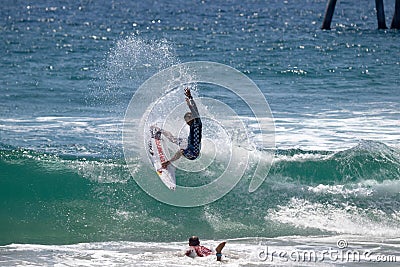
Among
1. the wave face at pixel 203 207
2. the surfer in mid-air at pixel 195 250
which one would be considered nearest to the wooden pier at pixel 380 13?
the wave face at pixel 203 207

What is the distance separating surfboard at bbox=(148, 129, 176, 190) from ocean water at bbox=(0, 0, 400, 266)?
3.61ft

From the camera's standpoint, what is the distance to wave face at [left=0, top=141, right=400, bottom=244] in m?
16.4

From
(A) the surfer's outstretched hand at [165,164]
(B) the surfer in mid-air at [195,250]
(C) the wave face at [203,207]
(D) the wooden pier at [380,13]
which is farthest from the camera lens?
(D) the wooden pier at [380,13]

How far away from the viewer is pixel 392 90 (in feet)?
97.2

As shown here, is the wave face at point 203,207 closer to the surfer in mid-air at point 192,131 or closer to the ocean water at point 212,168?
the ocean water at point 212,168

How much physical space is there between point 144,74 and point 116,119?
5928 millimetres

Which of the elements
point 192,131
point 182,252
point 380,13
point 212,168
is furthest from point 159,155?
point 380,13

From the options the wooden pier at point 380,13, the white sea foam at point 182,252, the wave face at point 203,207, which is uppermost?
the wooden pier at point 380,13

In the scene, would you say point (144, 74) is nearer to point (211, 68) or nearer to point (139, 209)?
point (211, 68)

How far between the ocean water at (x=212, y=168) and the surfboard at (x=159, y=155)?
110cm

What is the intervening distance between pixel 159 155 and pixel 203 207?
262 centimetres

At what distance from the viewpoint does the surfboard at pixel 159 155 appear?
15.3 metres

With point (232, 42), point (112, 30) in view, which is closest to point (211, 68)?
point (232, 42)

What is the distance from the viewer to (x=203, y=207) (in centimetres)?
1762
